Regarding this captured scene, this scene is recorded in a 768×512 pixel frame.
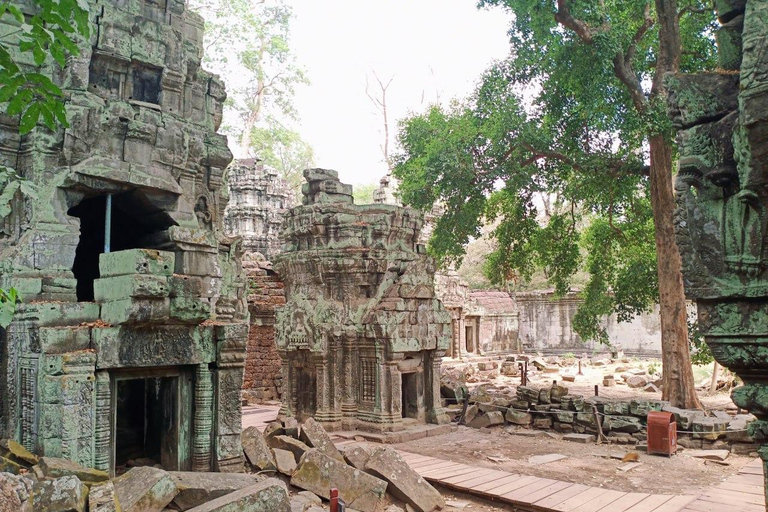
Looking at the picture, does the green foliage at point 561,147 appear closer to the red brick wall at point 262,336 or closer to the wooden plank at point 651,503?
the red brick wall at point 262,336

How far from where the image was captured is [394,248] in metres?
13.1

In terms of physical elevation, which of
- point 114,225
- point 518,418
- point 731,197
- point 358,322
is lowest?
point 518,418

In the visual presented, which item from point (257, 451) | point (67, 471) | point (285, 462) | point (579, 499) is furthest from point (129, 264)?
point (579, 499)

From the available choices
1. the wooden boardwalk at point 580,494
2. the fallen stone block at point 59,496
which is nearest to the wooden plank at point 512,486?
the wooden boardwalk at point 580,494

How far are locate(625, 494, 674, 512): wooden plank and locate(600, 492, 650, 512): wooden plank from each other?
6cm

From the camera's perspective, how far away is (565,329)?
31672 mm

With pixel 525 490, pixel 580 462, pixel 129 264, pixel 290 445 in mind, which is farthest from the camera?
pixel 580 462

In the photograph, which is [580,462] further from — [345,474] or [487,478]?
[345,474]

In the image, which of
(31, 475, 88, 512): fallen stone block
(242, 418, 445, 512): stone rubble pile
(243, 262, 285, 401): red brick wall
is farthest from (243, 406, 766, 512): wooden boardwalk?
(243, 262, 285, 401): red brick wall

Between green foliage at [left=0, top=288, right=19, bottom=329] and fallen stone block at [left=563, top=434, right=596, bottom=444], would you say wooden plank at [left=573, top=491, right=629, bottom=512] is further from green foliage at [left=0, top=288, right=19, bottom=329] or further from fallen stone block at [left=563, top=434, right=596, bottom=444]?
green foliage at [left=0, top=288, right=19, bottom=329]

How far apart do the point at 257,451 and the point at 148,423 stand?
1334 mm

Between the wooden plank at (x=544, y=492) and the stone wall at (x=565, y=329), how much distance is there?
22554 millimetres

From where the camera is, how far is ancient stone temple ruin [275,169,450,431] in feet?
39.0

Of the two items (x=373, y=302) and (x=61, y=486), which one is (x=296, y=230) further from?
(x=61, y=486)
